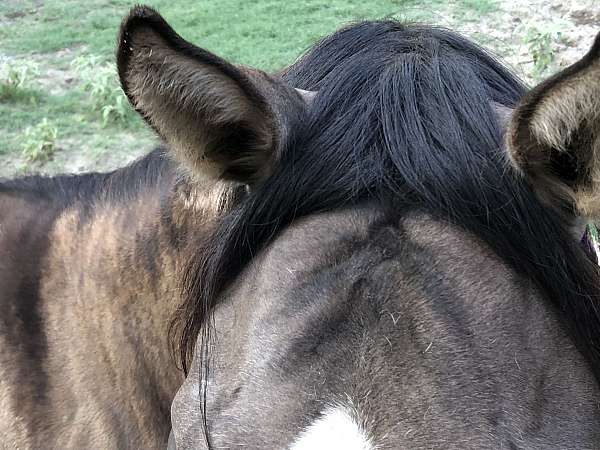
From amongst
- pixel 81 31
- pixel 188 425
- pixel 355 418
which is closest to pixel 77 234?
pixel 188 425

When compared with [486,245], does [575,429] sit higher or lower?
lower

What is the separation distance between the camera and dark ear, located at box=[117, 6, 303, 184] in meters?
1.10

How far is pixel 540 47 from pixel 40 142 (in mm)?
3855

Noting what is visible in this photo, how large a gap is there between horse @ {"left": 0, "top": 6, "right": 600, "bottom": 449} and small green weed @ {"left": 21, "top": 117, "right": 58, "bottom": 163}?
380 cm

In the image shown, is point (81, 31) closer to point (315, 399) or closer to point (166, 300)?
point (166, 300)

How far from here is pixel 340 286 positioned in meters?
1.16

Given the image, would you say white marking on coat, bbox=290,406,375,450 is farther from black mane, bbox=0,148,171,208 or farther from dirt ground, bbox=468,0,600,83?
dirt ground, bbox=468,0,600,83

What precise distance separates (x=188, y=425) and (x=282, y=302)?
0.30 metres

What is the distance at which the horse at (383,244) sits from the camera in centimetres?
105

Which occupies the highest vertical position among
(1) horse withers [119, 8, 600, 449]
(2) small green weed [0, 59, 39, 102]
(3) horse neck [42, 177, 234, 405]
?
(1) horse withers [119, 8, 600, 449]

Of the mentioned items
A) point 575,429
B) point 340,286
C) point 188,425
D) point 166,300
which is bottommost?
point 166,300

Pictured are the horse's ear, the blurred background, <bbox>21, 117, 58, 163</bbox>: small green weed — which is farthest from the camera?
the blurred background

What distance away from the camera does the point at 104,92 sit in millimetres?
5484

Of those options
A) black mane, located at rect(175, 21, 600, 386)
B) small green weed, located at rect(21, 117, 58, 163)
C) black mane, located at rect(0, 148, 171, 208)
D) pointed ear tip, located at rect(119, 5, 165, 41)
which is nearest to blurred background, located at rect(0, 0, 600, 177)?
small green weed, located at rect(21, 117, 58, 163)
